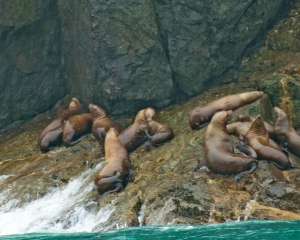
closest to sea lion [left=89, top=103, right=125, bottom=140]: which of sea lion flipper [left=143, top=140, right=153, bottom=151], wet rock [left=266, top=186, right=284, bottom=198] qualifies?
sea lion flipper [left=143, top=140, right=153, bottom=151]

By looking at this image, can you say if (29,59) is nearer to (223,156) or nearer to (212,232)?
(223,156)

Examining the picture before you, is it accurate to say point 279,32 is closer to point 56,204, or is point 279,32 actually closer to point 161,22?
point 161,22

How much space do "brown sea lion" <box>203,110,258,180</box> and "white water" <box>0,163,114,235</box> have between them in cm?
205

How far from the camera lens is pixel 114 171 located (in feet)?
37.9

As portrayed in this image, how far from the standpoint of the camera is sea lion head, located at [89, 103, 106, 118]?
14734 millimetres

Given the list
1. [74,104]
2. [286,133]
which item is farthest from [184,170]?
[74,104]

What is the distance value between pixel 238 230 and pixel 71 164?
4.82m

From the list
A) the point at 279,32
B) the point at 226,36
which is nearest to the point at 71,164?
the point at 226,36

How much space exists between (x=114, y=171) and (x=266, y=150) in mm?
2899

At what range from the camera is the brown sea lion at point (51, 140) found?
1405cm

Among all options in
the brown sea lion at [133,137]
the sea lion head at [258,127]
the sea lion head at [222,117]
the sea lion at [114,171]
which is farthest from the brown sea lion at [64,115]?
the sea lion head at [258,127]

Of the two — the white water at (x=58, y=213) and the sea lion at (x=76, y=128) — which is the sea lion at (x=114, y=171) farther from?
the sea lion at (x=76, y=128)

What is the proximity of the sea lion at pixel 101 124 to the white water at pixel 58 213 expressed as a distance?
1.55m

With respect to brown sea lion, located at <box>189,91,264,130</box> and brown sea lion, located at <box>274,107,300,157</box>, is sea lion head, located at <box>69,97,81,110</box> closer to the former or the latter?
brown sea lion, located at <box>189,91,264,130</box>
